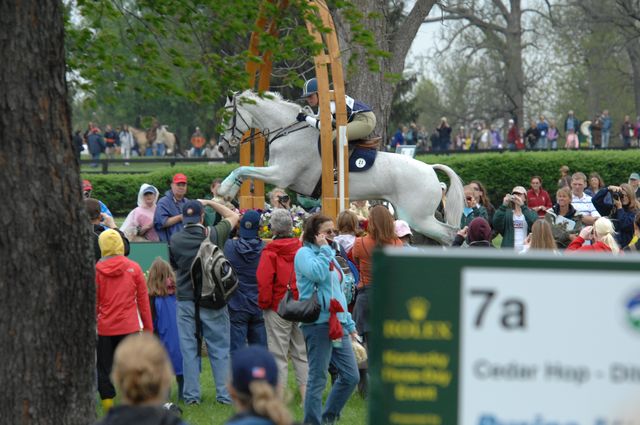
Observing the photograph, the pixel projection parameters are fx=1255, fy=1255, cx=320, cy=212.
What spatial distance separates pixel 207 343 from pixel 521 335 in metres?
7.59

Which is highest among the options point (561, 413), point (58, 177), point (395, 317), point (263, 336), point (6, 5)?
point (6, 5)

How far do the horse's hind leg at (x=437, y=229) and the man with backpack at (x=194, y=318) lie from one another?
6.07m

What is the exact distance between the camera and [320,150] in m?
16.2

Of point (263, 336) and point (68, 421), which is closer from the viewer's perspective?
point (68, 421)

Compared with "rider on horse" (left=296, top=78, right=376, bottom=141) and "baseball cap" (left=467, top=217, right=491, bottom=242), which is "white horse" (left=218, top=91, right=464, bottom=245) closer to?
"rider on horse" (left=296, top=78, right=376, bottom=141)

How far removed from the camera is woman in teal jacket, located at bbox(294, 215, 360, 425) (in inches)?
369

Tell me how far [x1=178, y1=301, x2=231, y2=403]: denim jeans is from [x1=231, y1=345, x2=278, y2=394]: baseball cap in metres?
6.57

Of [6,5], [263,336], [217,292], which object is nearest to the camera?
[6,5]

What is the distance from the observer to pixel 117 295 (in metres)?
10.2

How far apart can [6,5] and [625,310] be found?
4413mm

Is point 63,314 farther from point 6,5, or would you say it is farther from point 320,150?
point 320,150

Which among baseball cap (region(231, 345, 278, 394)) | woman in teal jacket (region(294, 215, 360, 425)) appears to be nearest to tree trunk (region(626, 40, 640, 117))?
woman in teal jacket (region(294, 215, 360, 425))

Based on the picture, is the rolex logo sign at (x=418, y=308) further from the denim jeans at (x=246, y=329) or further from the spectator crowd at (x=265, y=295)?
the denim jeans at (x=246, y=329)

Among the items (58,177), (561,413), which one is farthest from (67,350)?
(561,413)
